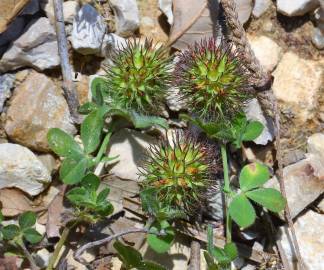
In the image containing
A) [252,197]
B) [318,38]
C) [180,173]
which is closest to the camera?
[180,173]

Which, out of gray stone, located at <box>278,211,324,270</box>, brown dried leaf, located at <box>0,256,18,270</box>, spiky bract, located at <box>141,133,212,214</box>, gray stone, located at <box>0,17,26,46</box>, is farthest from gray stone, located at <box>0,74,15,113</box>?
gray stone, located at <box>278,211,324,270</box>

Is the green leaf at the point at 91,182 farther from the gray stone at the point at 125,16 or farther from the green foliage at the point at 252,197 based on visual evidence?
the gray stone at the point at 125,16

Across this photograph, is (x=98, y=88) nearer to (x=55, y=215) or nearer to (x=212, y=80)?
(x=212, y=80)

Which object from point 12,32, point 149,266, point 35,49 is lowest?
point 149,266

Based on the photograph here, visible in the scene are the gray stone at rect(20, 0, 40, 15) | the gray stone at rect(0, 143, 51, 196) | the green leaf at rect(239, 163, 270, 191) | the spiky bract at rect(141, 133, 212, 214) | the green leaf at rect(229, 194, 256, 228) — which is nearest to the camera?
the spiky bract at rect(141, 133, 212, 214)

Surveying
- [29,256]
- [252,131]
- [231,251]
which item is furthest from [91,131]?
[231,251]

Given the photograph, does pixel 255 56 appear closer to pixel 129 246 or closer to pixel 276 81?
pixel 276 81

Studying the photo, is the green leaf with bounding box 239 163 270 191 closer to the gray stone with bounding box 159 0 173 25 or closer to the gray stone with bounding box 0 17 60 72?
the gray stone with bounding box 159 0 173 25
